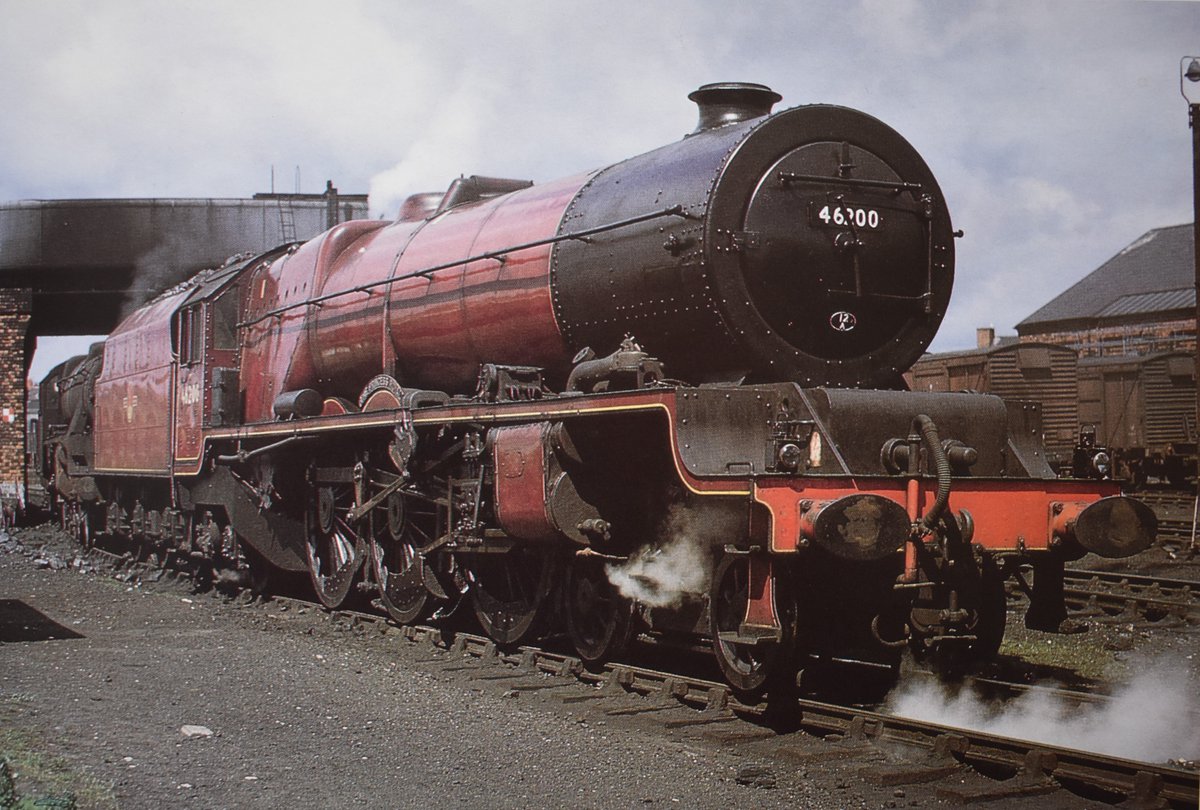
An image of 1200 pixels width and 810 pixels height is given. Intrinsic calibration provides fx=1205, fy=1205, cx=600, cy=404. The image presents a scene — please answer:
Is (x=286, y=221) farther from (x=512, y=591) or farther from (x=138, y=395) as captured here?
(x=512, y=591)

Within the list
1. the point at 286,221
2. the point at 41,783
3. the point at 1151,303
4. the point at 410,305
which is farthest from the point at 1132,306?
the point at 41,783

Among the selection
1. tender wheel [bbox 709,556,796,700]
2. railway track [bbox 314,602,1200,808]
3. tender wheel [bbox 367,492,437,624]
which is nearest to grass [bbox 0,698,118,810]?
railway track [bbox 314,602,1200,808]

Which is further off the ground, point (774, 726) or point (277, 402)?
point (277, 402)

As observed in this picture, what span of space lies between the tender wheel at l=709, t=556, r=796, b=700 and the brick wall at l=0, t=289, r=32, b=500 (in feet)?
48.9

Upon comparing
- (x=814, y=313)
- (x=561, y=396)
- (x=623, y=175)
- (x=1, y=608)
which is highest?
(x=623, y=175)

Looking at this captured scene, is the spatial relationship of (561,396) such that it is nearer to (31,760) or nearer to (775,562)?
(775,562)

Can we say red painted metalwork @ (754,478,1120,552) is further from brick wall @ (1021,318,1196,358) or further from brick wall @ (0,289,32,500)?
brick wall @ (1021,318,1196,358)

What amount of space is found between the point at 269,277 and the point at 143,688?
613cm

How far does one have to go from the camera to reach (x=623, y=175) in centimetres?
805

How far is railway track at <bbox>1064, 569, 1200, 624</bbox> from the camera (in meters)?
10.6

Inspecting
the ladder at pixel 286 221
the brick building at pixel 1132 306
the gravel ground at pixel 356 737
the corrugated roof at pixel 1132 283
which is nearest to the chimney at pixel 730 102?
the gravel ground at pixel 356 737

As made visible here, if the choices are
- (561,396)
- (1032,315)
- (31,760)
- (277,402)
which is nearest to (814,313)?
(561,396)

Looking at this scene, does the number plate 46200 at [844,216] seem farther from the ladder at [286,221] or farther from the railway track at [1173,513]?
the ladder at [286,221]

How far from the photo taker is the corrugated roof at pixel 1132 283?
2036 centimetres
